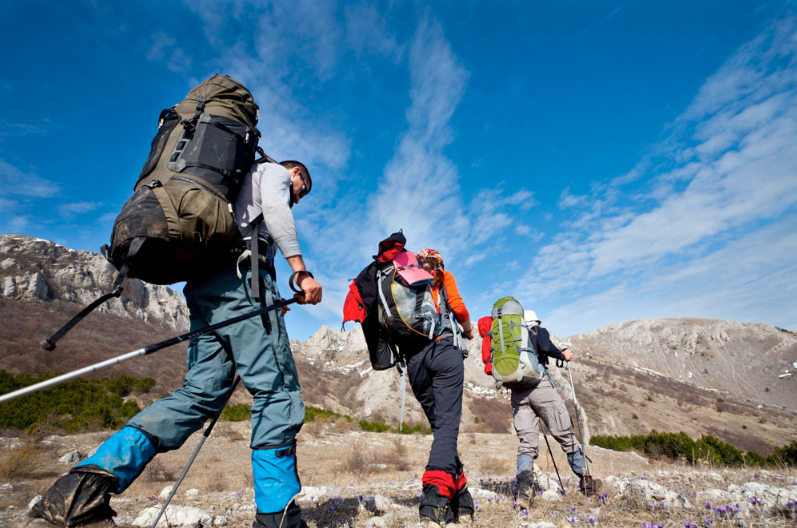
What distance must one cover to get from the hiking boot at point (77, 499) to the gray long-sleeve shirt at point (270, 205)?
1.27 metres

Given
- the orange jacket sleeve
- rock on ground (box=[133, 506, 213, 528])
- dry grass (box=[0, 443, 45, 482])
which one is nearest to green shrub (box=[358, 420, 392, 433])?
dry grass (box=[0, 443, 45, 482])

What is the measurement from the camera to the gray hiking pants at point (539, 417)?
4.07 m

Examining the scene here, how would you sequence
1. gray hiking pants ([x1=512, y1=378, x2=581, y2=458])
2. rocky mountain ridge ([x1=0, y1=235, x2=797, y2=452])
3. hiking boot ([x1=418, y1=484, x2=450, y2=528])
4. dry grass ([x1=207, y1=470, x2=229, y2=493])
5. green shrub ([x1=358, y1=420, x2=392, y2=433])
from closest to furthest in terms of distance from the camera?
hiking boot ([x1=418, y1=484, x2=450, y2=528]), gray hiking pants ([x1=512, y1=378, x2=581, y2=458]), dry grass ([x1=207, y1=470, x2=229, y2=493]), green shrub ([x1=358, y1=420, x2=392, y2=433]), rocky mountain ridge ([x1=0, y1=235, x2=797, y2=452])

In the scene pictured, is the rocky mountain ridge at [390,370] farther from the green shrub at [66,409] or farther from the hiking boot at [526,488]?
the hiking boot at [526,488]

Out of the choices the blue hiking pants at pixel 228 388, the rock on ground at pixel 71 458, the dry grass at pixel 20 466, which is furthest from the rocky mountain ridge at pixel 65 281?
the blue hiking pants at pixel 228 388

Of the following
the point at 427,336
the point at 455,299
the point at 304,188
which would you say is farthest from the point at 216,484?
the point at 304,188

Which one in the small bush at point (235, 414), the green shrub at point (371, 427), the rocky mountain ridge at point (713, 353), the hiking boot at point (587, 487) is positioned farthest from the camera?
the rocky mountain ridge at point (713, 353)

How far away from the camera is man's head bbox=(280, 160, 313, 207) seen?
106 inches

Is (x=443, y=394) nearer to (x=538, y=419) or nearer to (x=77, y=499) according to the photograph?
(x=77, y=499)

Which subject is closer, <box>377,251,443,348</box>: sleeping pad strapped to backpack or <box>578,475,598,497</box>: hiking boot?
<box>377,251,443,348</box>: sleeping pad strapped to backpack

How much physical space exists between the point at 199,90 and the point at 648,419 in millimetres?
51352

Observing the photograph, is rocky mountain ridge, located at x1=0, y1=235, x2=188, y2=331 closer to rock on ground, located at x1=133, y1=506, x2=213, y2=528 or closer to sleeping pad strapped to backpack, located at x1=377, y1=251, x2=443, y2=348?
rock on ground, located at x1=133, y1=506, x2=213, y2=528

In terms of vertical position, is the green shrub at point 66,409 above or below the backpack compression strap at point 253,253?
below

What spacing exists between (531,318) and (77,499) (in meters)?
4.87
